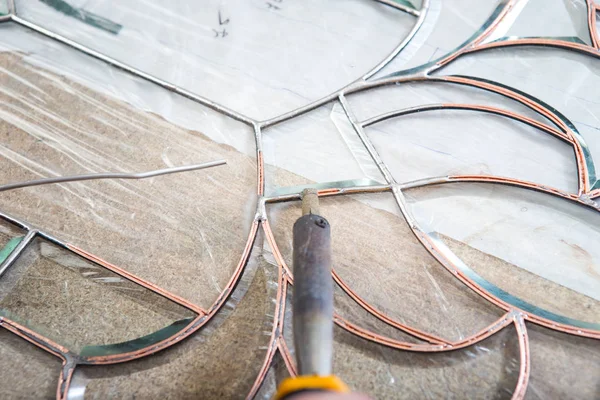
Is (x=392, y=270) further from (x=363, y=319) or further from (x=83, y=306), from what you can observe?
(x=83, y=306)

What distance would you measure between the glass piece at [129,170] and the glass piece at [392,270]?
162 mm

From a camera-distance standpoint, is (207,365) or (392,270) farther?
(392,270)

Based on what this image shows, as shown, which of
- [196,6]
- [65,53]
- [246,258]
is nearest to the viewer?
[246,258]

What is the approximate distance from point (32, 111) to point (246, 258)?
775mm

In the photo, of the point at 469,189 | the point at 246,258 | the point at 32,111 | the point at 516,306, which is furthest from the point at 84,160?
the point at 516,306

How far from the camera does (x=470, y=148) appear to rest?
1.50m

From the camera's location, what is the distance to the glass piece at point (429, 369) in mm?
1111

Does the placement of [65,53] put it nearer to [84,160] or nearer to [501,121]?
[84,160]

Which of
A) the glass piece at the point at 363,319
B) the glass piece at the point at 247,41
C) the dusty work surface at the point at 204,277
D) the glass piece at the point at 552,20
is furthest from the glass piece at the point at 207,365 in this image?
the glass piece at the point at 552,20

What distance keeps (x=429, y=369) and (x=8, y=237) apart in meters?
1.03

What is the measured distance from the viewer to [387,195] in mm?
1395

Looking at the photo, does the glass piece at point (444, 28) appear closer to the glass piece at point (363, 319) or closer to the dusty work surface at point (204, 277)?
the dusty work surface at point (204, 277)

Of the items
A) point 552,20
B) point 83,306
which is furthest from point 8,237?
point 552,20

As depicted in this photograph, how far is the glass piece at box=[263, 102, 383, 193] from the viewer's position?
1.42m
